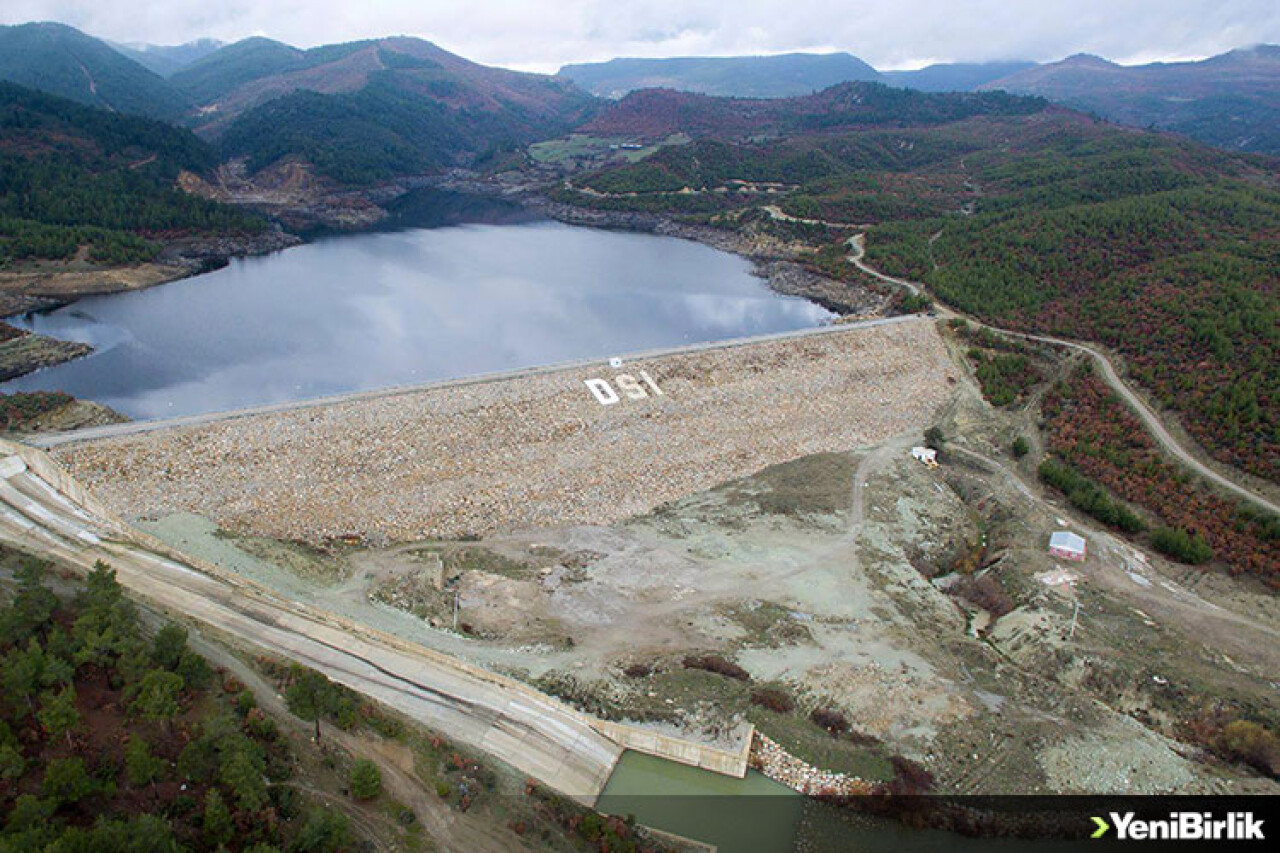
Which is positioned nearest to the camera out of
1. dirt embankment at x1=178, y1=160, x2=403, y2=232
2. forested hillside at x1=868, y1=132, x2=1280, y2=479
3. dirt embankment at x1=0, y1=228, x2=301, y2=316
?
forested hillside at x1=868, y1=132, x2=1280, y2=479

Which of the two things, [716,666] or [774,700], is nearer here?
[774,700]

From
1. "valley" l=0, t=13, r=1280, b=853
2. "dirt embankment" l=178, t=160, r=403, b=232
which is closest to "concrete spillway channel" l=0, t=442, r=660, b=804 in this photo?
"valley" l=0, t=13, r=1280, b=853

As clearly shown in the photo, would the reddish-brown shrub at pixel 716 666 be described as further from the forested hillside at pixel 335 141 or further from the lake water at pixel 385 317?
the forested hillside at pixel 335 141

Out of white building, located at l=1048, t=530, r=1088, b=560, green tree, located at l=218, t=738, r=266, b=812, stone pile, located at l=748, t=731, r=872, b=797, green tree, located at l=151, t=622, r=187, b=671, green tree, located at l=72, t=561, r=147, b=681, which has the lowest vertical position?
white building, located at l=1048, t=530, r=1088, b=560

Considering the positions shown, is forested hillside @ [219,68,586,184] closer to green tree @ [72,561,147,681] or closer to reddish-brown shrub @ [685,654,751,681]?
green tree @ [72,561,147,681]

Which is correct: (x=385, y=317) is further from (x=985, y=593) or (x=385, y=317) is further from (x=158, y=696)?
(x=985, y=593)

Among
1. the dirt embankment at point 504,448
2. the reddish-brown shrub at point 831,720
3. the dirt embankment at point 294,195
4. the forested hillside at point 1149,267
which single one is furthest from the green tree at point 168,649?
the dirt embankment at point 294,195

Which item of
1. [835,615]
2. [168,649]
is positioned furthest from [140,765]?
[835,615]

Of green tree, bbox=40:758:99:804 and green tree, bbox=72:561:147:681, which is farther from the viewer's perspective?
green tree, bbox=72:561:147:681
